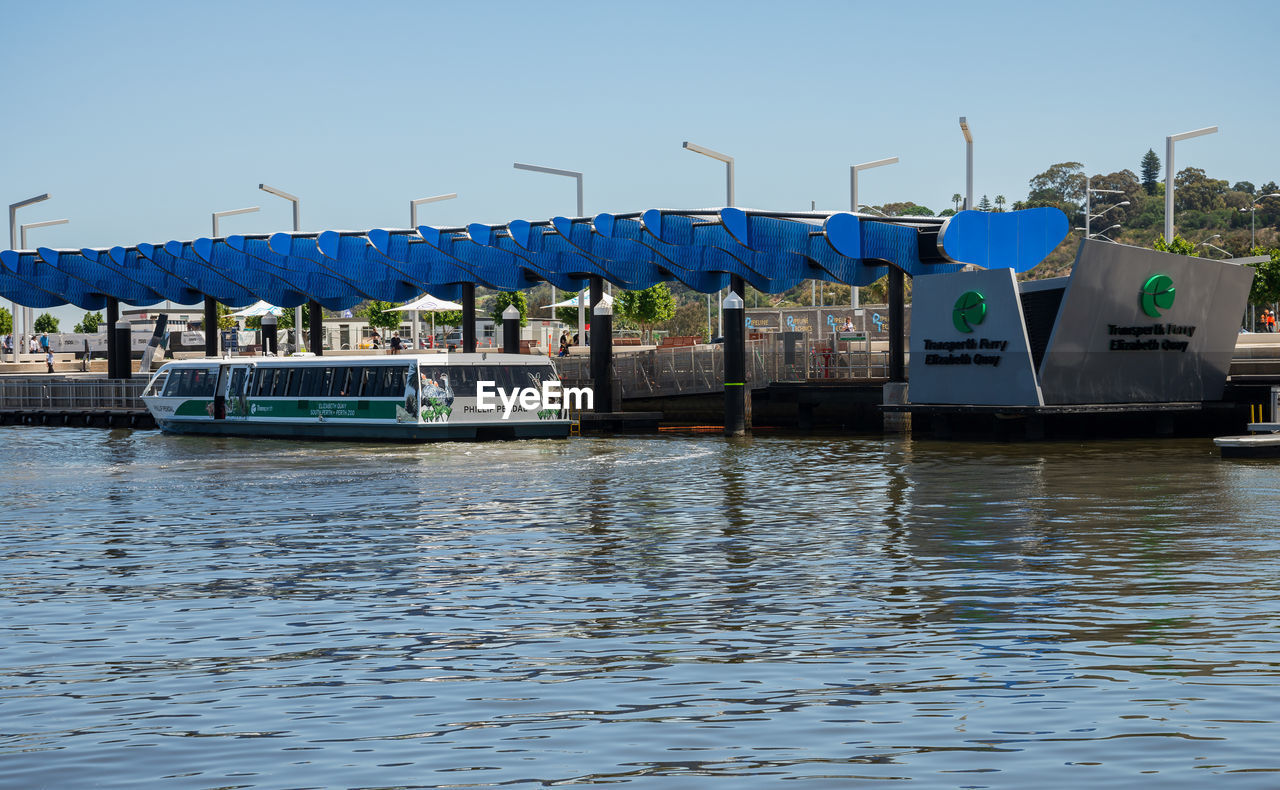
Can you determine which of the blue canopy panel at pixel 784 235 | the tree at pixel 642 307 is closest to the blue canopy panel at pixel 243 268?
the blue canopy panel at pixel 784 235

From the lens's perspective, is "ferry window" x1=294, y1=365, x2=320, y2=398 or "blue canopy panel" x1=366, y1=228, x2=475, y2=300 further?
"blue canopy panel" x1=366, y1=228, x2=475, y2=300

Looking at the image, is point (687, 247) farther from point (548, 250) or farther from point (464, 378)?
point (464, 378)

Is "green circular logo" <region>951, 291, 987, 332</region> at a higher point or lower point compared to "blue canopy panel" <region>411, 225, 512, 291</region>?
lower

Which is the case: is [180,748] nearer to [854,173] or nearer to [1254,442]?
[1254,442]

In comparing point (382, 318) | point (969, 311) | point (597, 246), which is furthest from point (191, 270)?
point (382, 318)

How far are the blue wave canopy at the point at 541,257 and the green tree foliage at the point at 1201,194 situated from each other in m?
148

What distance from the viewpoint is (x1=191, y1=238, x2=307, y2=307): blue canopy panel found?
5387 centimetres

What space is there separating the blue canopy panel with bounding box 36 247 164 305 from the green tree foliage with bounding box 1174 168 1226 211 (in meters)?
150

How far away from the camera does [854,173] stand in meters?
51.1

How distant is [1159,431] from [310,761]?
33.7m

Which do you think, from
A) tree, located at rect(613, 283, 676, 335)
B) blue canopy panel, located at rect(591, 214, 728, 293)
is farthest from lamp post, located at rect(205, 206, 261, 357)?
tree, located at rect(613, 283, 676, 335)

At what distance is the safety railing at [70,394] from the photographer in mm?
54375

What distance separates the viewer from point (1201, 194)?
18238 cm

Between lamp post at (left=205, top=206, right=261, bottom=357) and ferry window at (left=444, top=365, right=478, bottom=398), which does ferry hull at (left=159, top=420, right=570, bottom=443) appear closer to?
ferry window at (left=444, top=365, right=478, bottom=398)
